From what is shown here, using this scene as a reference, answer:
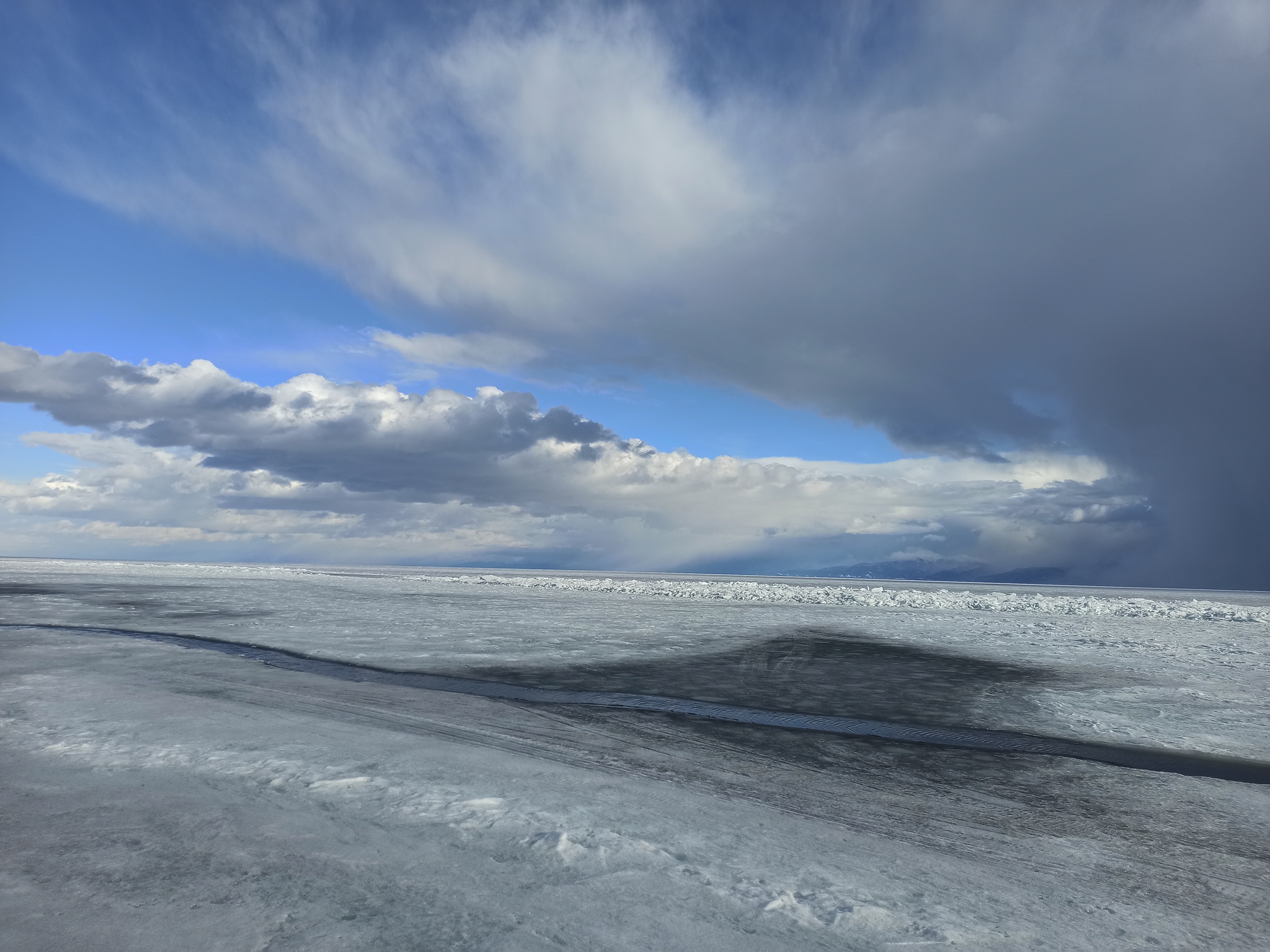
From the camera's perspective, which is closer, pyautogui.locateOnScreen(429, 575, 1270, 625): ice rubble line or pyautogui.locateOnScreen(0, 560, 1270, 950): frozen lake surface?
pyautogui.locateOnScreen(0, 560, 1270, 950): frozen lake surface

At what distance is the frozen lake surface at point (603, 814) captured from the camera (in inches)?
148

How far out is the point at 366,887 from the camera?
159 inches

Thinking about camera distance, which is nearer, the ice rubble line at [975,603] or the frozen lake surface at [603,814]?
the frozen lake surface at [603,814]

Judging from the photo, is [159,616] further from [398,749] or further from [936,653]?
[936,653]

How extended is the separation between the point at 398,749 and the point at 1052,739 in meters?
Answer: 7.04

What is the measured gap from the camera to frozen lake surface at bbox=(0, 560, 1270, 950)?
3752 mm

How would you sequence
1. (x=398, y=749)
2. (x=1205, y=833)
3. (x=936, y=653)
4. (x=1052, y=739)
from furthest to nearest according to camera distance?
1. (x=936, y=653)
2. (x=1052, y=739)
3. (x=398, y=749)
4. (x=1205, y=833)

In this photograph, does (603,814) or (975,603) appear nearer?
(603,814)

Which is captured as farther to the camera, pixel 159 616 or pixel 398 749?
pixel 159 616

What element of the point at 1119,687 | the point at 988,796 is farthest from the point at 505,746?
the point at 1119,687

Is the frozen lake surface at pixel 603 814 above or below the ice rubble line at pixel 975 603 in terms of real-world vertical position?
below

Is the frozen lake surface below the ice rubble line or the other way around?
below

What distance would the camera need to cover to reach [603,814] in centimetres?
533

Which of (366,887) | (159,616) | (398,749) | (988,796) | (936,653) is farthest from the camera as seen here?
(159,616)
